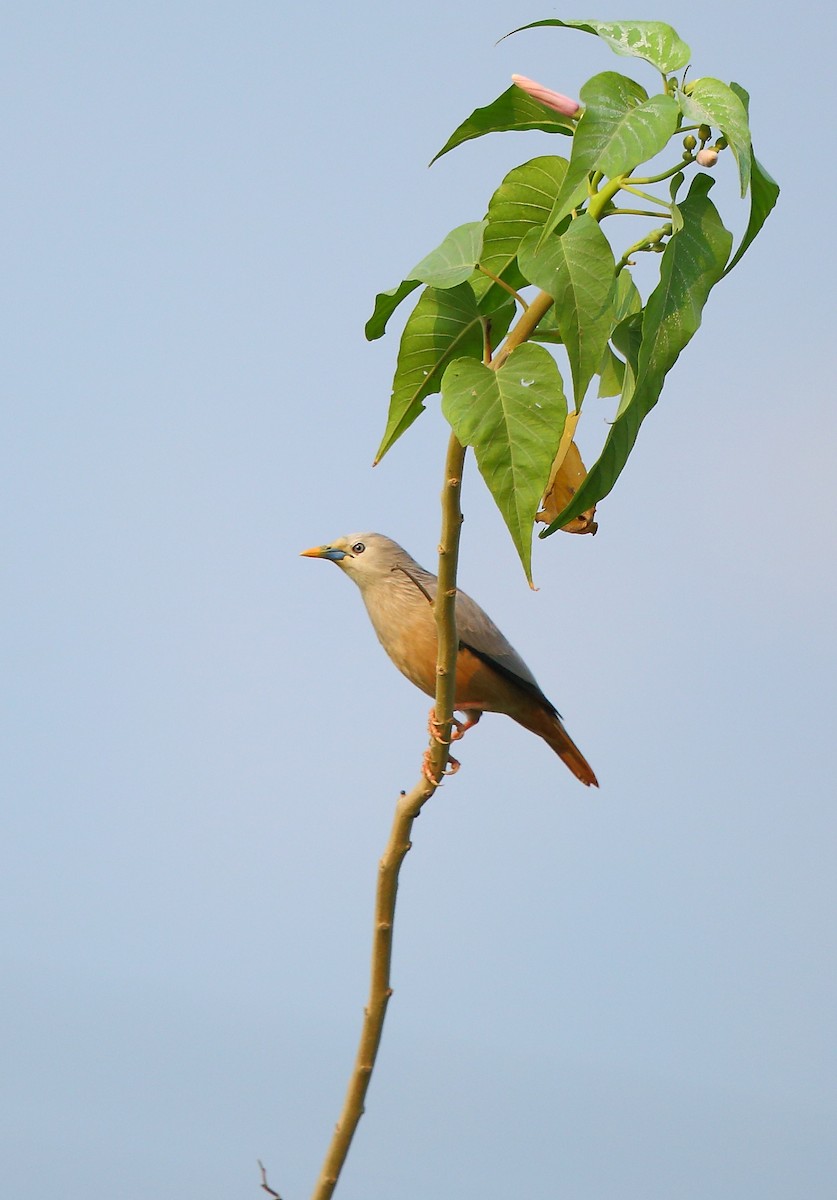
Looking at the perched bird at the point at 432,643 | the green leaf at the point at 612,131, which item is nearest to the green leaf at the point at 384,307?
the green leaf at the point at 612,131

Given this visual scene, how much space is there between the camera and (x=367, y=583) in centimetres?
291

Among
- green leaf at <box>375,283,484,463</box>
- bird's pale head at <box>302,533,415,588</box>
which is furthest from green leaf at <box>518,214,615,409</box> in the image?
bird's pale head at <box>302,533,415,588</box>

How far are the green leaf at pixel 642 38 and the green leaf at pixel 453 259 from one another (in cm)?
26

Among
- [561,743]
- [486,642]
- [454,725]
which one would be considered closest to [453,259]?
[454,725]

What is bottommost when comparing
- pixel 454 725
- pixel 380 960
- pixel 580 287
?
pixel 380 960

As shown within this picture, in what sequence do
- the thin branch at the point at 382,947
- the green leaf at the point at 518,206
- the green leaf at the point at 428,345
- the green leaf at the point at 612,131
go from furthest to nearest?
the thin branch at the point at 382,947
the green leaf at the point at 428,345
the green leaf at the point at 518,206
the green leaf at the point at 612,131

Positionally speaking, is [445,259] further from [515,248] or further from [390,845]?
[390,845]

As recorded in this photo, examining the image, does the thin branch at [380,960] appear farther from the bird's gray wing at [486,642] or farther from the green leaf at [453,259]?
the bird's gray wing at [486,642]

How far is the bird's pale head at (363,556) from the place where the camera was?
290 cm

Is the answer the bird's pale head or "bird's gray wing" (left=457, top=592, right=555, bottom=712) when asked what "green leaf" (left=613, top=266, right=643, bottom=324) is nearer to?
the bird's pale head

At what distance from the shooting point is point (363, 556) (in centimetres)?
292

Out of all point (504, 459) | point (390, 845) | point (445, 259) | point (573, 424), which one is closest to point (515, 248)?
point (445, 259)

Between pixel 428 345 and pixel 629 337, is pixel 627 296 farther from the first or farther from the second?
pixel 428 345

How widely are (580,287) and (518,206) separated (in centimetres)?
27
